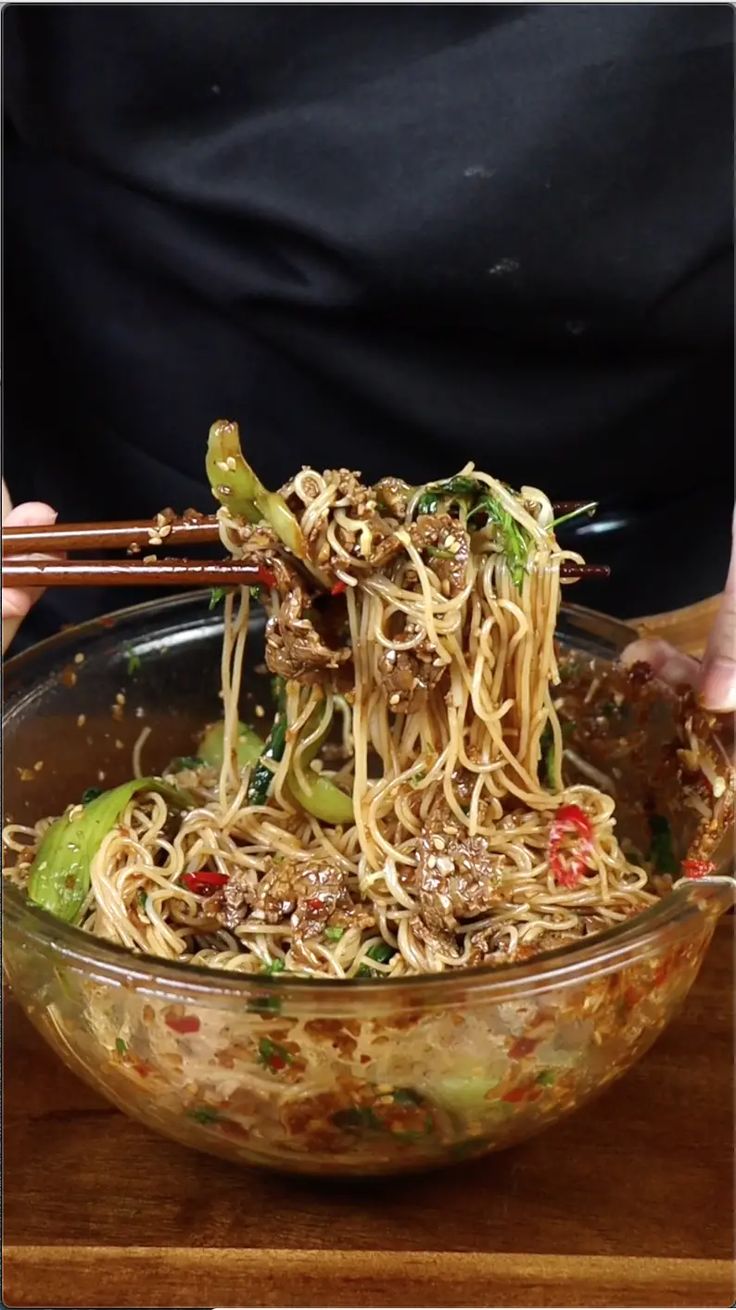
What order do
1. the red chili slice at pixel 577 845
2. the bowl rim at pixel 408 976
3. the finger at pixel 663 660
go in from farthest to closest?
the finger at pixel 663 660 < the red chili slice at pixel 577 845 < the bowl rim at pixel 408 976

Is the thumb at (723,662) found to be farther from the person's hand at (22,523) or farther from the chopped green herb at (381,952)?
the person's hand at (22,523)

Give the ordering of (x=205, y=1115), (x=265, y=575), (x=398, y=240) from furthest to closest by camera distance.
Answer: (x=398, y=240) < (x=265, y=575) < (x=205, y=1115)

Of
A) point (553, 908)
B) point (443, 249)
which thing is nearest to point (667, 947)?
point (553, 908)

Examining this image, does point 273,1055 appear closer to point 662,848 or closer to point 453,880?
point 453,880

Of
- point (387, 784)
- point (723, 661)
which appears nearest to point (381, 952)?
point (387, 784)

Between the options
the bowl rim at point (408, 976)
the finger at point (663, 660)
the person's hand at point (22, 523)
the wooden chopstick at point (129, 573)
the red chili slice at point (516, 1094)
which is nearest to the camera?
the bowl rim at point (408, 976)

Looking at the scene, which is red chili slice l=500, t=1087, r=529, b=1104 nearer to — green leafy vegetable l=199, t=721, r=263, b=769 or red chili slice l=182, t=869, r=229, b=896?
red chili slice l=182, t=869, r=229, b=896

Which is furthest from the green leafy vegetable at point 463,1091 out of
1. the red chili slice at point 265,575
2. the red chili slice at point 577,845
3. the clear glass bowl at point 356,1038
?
the red chili slice at point 265,575
